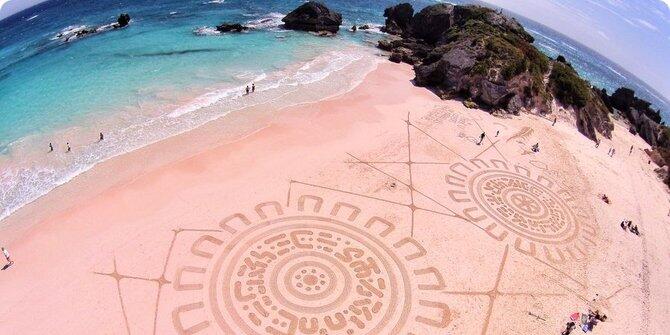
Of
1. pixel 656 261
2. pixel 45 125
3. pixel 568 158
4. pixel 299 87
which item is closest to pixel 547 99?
pixel 568 158

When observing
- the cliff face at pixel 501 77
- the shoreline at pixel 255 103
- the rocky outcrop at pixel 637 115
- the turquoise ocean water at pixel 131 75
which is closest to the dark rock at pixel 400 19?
the turquoise ocean water at pixel 131 75

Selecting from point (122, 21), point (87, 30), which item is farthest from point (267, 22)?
point (87, 30)

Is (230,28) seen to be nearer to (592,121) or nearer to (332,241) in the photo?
(332,241)

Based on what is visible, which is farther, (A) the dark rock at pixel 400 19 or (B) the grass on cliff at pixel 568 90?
(A) the dark rock at pixel 400 19

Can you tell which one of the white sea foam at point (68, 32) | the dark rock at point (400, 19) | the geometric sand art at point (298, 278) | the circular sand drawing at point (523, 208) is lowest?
the white sea foam at point (68, 32)

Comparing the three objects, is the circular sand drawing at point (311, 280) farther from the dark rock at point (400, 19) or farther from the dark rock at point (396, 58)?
the dark rock at point (400, 19)

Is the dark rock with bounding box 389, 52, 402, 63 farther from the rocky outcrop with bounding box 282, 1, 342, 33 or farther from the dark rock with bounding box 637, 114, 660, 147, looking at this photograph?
the dark rock with bounding box 637, 114, 660, 147

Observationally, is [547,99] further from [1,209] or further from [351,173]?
[1,209]
